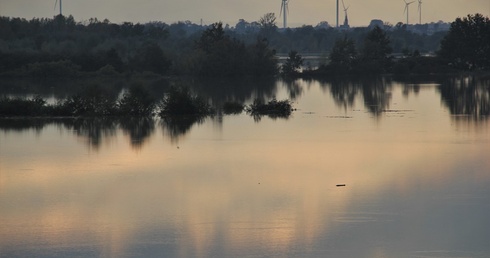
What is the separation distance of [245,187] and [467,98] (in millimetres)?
17912

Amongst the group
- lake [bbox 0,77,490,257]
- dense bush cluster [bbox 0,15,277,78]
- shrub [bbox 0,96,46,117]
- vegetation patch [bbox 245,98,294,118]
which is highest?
dense bush cluster [bbox 0,15,277,78]

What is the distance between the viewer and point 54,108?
22.2 metres

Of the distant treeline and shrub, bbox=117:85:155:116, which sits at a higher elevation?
the distant treeline

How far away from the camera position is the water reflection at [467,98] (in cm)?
2291

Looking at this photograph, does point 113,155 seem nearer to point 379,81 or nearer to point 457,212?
point 457,212

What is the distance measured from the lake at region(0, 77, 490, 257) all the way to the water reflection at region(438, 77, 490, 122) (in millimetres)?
1796

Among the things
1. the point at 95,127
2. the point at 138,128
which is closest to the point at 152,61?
the point at 95,127

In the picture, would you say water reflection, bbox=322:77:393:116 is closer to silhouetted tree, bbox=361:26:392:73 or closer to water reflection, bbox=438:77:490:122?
water reflection, bbox=438:77:490:122

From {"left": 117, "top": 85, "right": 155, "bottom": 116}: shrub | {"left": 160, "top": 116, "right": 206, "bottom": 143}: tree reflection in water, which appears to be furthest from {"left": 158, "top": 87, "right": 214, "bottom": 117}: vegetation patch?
{"left": 160, "top": 116, "right": 206, "bottom": 143}: tree reflection in water

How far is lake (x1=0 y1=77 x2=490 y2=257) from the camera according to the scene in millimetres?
9023

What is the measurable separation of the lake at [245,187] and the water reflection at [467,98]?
1.80 m

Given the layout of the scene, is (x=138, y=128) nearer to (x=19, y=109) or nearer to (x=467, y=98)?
(x=19, y=109)

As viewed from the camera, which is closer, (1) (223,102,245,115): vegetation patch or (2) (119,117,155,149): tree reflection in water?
(2) (119,117,155,149): tree reflection in water

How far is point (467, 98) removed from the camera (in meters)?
28.7
